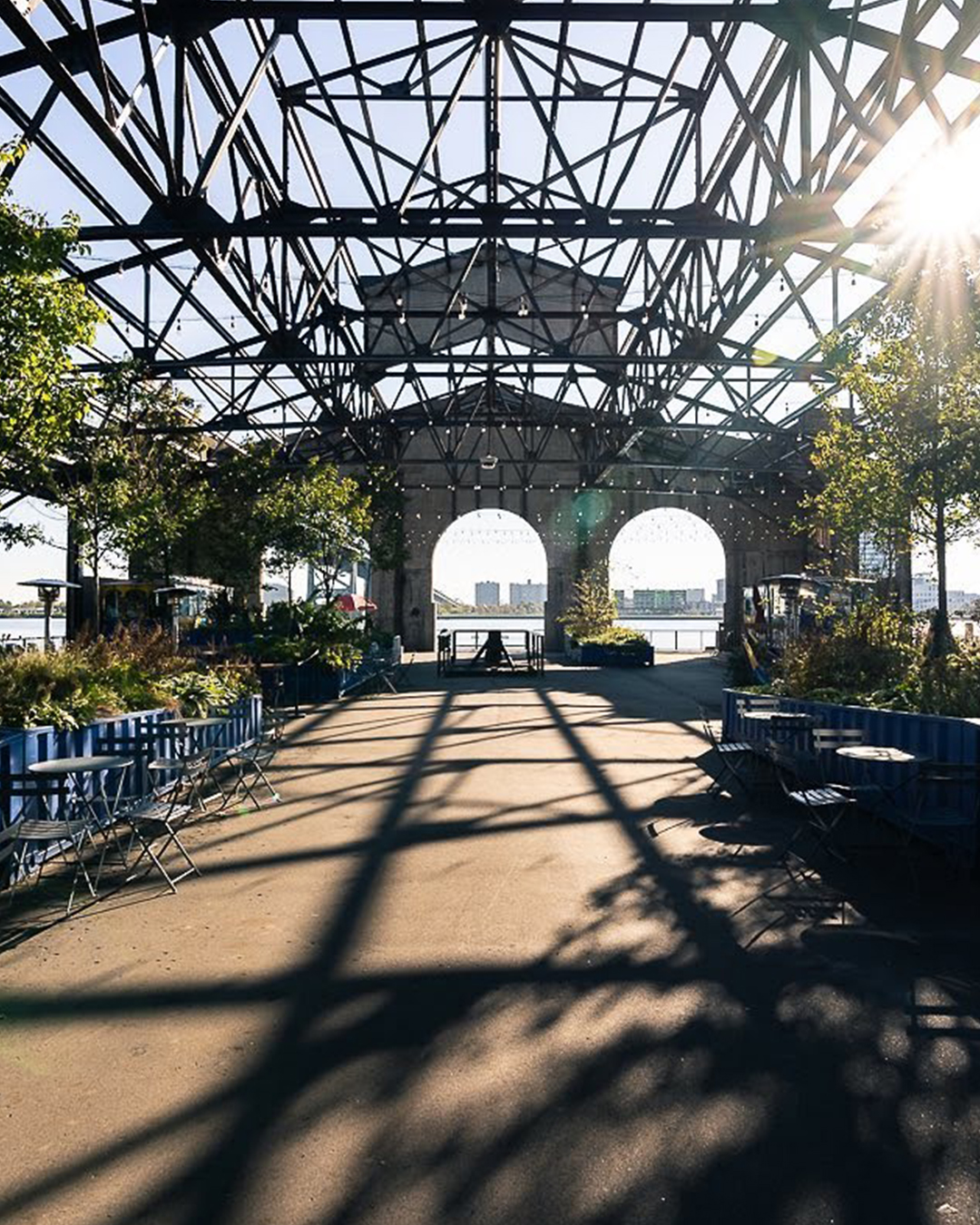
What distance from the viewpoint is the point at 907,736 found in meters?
6.64

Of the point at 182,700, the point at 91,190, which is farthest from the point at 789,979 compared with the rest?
the point at 91,190

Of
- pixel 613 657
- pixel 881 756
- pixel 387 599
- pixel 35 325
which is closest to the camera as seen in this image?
pixel 881 756

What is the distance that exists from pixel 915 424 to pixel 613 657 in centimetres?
1791

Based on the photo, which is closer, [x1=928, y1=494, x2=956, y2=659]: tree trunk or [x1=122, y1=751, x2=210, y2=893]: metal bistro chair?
[x1=122, y1=751, x2=210, y2=893]: metal bistro chair

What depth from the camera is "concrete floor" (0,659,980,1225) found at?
2.53 m

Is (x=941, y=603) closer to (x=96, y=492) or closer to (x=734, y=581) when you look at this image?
(x=96, y=492)

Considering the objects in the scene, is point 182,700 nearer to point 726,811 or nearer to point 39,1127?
point 726,811

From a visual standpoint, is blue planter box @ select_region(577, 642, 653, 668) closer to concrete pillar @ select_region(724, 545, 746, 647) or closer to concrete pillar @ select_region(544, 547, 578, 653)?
concrete pillar @ select_region(544, 547, 578, 653)

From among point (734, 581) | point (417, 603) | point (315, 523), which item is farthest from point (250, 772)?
point (734, 581)

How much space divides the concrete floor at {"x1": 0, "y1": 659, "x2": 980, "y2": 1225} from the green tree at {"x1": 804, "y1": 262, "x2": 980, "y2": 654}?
4658 millimetres

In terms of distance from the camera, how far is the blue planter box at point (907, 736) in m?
5.87

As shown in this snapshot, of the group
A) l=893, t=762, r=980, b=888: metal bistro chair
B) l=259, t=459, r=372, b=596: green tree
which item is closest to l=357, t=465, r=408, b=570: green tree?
l=259, t=459, r=372, b=596: green tree

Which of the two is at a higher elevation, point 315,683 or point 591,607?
point 591,607

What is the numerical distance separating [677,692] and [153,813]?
14.5 m
